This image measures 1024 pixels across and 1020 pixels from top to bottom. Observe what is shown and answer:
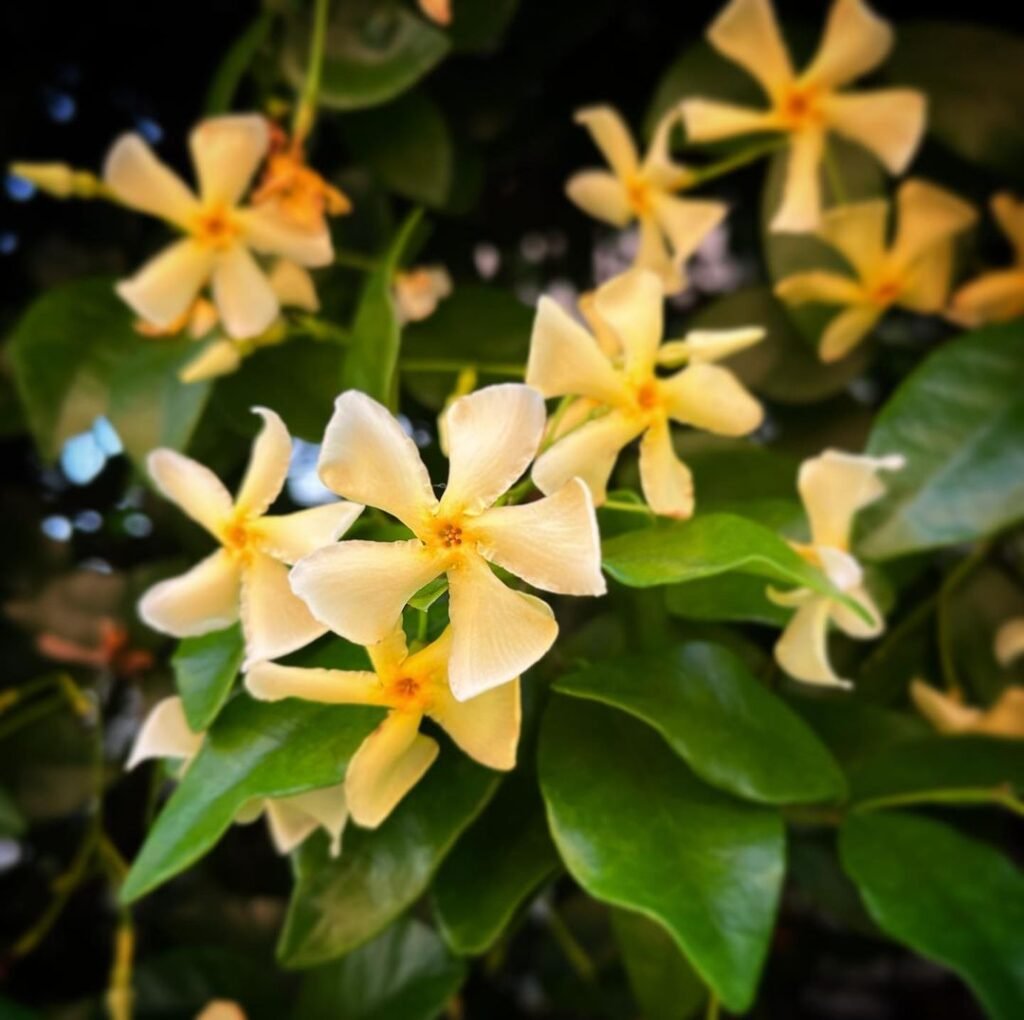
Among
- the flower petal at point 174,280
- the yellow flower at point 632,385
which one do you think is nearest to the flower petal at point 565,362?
the yellow flower at point 632,385

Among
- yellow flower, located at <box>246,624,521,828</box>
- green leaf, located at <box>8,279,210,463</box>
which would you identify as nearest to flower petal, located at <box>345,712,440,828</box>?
yellow flower, located at <box>246,624,521,828</box>

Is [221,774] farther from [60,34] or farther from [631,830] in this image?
[60,34]

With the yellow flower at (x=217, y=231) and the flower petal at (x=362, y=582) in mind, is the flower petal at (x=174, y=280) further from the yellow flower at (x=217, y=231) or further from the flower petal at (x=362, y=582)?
the flower petal at (x=362, y=582)

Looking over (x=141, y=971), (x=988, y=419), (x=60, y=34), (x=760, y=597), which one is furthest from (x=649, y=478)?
(x=60, y=34)

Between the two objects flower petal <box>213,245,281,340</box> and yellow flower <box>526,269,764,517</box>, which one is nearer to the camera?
yellow flower <box>526,269,764,517</box>

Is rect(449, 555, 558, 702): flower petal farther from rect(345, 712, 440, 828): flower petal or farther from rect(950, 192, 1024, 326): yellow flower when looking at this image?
rect(950, 192, 1024, 326): yellow flower

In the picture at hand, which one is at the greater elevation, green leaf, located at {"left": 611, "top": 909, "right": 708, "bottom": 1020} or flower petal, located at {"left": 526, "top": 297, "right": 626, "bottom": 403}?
flower petal, located at {"left": 526, "top": 297, "right": 626, "bottom": 403}
